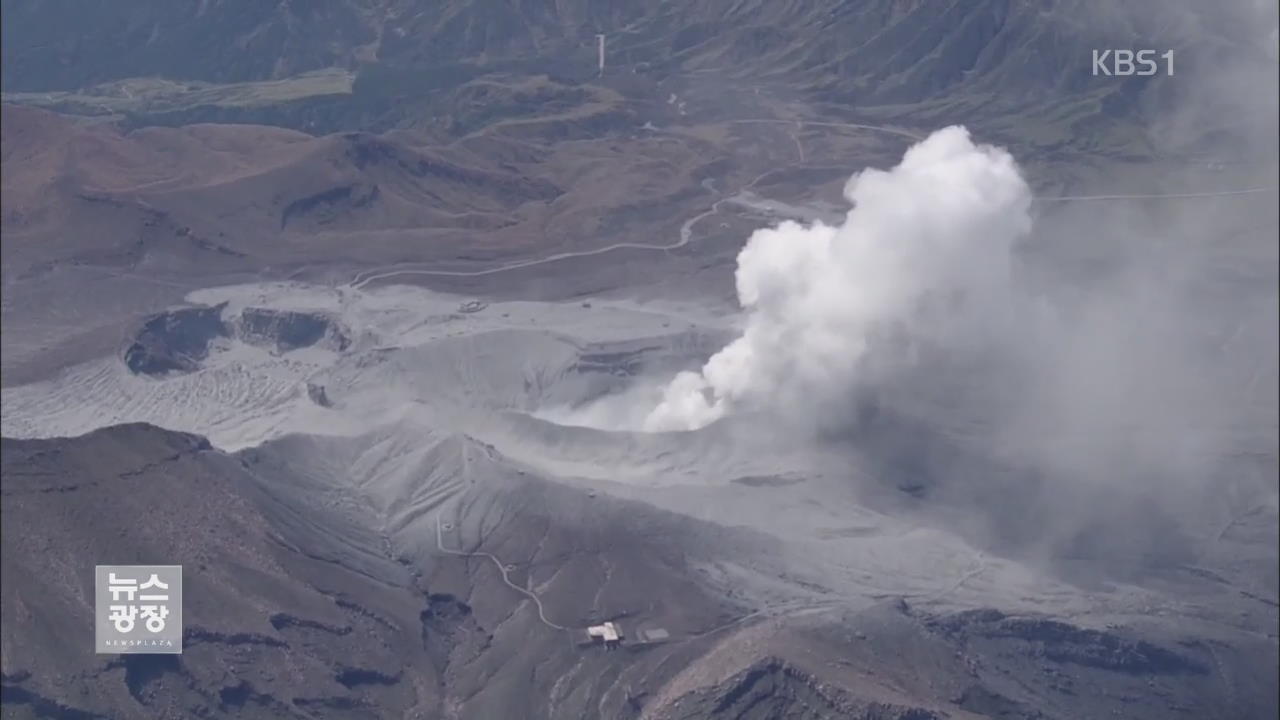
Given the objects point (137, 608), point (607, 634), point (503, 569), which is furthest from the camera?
point (503, 569)

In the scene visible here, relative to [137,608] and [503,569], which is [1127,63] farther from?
[137,608]

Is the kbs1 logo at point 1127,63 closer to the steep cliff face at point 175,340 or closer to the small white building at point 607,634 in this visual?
the steep cliff face at point 175,340

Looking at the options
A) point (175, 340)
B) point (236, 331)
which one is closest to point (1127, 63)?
point (236, 331)

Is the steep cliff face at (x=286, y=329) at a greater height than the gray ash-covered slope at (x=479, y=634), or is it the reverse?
the steep cliff face at (x=286, y=329)

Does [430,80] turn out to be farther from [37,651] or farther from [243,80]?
[37,651]

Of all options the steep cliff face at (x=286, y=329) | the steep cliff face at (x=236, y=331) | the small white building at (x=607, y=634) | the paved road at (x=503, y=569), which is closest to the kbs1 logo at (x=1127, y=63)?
the steep cliff face at (x=286, y=329)

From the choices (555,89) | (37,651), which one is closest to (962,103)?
(555,89)

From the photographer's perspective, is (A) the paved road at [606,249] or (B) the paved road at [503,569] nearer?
(B) the paved road at [503,569]
